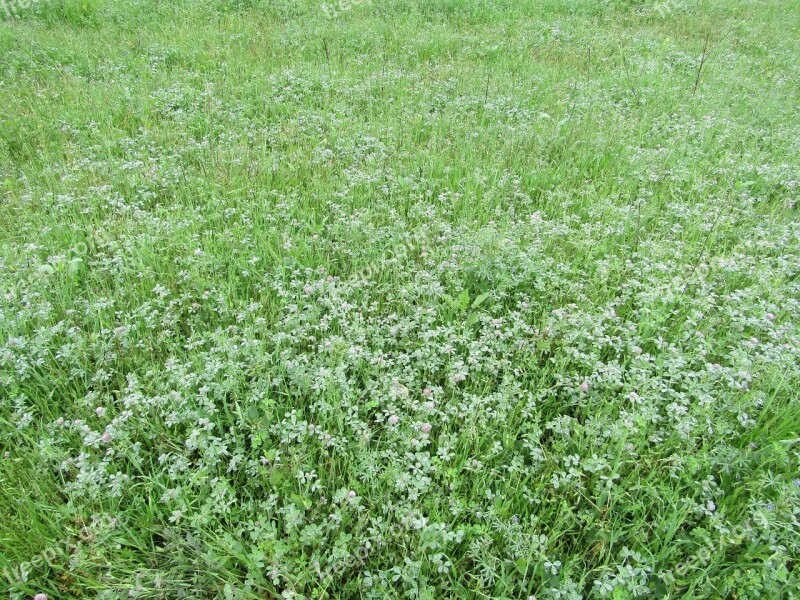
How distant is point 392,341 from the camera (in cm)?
350

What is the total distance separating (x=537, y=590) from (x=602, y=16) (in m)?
12.2

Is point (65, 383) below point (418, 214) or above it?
below

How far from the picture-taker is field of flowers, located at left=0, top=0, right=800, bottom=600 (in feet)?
8.34

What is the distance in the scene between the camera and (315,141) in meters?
6.06

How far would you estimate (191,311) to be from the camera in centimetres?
382

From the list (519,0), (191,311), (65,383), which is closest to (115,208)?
(191,311)

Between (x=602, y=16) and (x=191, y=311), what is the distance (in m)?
11.4

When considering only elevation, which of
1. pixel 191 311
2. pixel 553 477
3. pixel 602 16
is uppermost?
pixel 602 16

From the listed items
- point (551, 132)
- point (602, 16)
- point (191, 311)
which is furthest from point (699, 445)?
point (602, 16)

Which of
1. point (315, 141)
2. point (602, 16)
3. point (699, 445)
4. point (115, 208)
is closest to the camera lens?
point (699, 445)

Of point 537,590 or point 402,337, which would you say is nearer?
point 537,590

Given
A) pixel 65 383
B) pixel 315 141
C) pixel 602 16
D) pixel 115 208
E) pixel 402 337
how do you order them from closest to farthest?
pixel 65 383 → pixel 402 337 → pixel 115 208 → pixel 315 141 → pixel 602 16

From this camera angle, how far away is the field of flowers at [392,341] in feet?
8.34

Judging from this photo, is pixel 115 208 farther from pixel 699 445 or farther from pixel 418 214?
pixel 699 445
